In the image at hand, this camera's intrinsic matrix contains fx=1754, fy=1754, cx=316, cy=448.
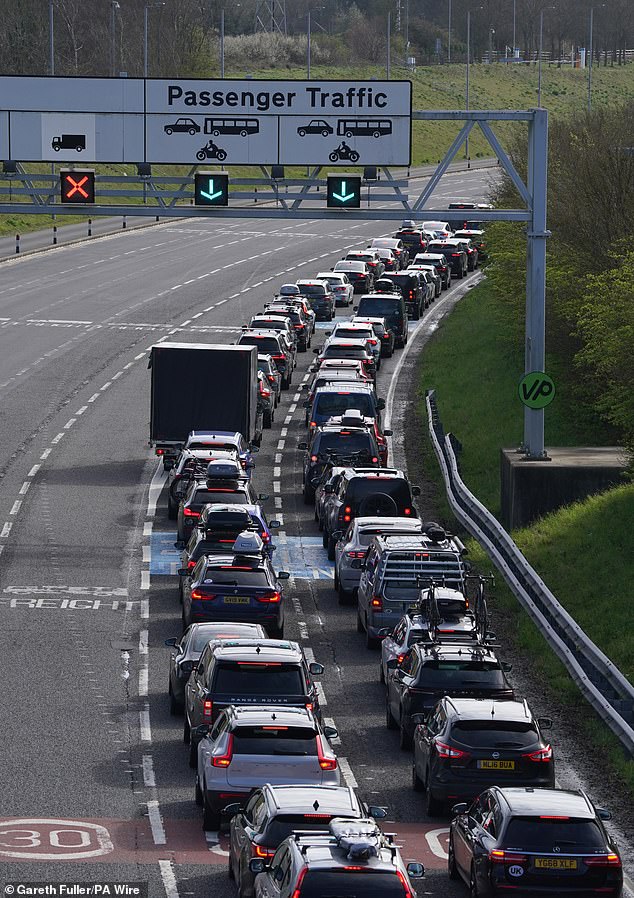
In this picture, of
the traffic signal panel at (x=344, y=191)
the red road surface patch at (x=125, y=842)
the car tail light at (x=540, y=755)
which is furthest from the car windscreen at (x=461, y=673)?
the traffic signal panel at (x=344, y=191)

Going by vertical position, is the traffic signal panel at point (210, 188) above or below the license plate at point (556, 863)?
above

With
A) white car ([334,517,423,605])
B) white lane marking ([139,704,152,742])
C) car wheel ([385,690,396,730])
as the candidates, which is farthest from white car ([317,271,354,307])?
car wheel ([385,690,396,730])

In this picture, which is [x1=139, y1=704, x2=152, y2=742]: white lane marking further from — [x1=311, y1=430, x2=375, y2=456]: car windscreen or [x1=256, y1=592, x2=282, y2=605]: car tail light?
[x1=311, y1=430, x2=375, y2=456]: car windscreen

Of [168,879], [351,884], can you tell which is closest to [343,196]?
[168,879]

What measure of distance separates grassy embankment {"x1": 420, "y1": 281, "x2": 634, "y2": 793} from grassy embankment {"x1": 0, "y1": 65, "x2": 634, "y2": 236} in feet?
287

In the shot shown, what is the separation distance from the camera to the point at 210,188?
118 feet

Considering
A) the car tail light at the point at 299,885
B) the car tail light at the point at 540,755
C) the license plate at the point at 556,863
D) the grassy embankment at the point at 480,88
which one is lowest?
the car tail light at the point at 540,755

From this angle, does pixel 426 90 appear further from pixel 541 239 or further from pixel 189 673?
pixel 189 673

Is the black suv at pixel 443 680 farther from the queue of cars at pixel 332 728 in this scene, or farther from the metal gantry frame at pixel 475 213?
the metal gantry frame at pixel 475 213

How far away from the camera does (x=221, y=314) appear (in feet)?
231

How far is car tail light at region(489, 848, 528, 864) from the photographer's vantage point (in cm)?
1569

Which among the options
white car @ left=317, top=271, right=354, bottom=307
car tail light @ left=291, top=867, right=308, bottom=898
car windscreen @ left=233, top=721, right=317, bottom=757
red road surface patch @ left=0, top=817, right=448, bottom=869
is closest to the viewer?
car tail light @ left=291, top=867, right=308, bottom=898

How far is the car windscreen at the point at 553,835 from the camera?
51.4 ft

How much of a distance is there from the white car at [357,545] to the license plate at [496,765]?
11321 millimetres
